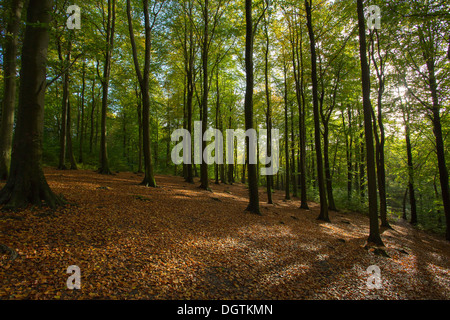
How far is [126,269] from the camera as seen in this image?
324 cm

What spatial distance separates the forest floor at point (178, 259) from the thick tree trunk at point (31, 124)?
28.6 inches

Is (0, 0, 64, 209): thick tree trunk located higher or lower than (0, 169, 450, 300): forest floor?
higher

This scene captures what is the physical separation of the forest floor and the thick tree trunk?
2.39 ft

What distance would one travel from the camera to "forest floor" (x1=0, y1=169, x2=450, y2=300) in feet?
9.37

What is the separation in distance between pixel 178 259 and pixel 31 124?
17.3 feet

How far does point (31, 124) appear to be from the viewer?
4.87m

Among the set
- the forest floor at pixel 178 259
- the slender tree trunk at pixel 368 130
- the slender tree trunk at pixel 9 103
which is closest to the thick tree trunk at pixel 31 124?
the forest floor at pixel 178 259

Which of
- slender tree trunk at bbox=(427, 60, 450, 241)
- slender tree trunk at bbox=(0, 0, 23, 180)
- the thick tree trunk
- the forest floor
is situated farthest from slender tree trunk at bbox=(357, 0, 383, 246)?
slender tree trunk at bbox=(0, 0, 23, 180)

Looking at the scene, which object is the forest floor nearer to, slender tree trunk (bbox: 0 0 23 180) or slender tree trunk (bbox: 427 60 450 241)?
slender tree trunk (bbox: 0 0 23 180)

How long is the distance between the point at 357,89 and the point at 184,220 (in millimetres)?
15230

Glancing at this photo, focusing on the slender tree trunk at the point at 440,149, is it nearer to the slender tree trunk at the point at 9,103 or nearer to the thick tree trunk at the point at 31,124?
the thick tree trunk at the point at 31,124
